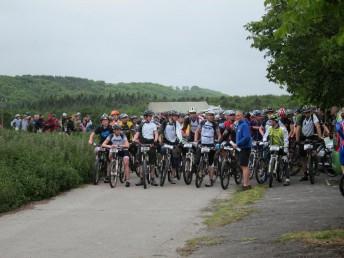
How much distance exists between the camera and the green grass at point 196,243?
8.78 metres

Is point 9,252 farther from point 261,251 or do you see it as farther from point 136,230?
point 261,251

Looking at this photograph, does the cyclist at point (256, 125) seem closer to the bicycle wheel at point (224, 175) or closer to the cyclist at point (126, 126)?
the bicycle wheel at point (224, 175)

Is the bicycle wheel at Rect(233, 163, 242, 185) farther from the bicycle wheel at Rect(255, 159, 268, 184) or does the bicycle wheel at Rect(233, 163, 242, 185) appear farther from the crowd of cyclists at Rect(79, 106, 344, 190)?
the bicycle wheel at Rect(255, 159, 268, 184)

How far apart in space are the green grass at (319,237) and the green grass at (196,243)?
0.96m

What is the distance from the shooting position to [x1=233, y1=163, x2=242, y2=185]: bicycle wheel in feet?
56.5

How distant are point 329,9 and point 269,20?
1690cm

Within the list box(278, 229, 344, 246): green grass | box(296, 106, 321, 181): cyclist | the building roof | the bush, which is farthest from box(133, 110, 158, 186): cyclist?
the building roof

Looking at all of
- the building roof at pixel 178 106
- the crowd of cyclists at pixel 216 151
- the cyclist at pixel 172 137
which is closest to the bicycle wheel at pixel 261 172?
the crowd of cyclists at pixel 216 151

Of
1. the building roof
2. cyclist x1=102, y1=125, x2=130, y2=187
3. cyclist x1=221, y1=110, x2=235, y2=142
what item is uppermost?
the building roof

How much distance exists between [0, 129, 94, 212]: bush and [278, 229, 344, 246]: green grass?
6265mm

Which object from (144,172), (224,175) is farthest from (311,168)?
(144,172)

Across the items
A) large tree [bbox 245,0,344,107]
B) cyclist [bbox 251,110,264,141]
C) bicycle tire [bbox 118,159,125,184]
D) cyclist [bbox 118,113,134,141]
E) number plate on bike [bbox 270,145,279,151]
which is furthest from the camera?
cyclist [bbox 118,113,134,141]

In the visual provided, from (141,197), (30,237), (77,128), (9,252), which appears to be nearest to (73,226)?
(30,237)

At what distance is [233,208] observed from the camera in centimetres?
1260
